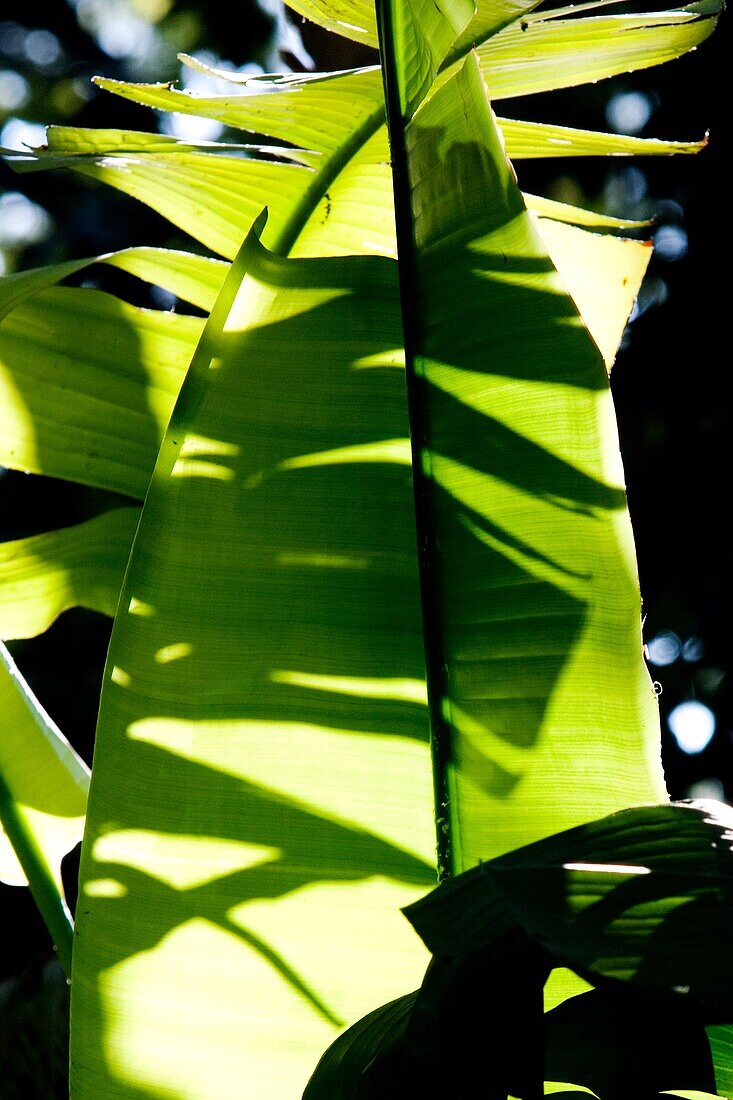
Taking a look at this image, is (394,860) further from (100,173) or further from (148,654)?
(100,173)

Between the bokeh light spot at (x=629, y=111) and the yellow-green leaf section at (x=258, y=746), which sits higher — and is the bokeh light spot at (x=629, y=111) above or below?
above

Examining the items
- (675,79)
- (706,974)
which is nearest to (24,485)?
(675,79)

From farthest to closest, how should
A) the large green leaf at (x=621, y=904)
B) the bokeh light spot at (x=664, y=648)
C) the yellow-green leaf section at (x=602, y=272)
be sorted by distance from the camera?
the bokeh light spot at (x=664, y=648)
the yellow-green leaf section at (x=602, y=272)
the large green leaf at (x=621, y=904)

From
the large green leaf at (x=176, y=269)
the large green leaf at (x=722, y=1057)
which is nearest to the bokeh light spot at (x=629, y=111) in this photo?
the large green leaf at (x=176, y=269)

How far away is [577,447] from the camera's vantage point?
431 millimetres

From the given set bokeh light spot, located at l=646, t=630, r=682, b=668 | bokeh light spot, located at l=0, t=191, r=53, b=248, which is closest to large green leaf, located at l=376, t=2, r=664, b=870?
bokeh light spot, located at l=646, t=630, r=682, b=668

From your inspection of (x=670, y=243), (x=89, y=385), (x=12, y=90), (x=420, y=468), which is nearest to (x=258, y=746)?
(x=420, y=468)

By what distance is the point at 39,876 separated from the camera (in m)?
0.55

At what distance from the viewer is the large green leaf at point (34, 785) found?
55 cm

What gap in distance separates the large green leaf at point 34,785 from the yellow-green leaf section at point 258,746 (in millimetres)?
153

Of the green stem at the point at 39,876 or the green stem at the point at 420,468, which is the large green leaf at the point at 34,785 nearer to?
the green stem at the point at 39,876

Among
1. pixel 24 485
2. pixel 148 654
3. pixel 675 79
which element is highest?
pixel 675 79

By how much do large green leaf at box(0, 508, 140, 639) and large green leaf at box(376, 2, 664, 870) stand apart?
0.90 ft

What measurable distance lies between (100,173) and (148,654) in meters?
0.33
